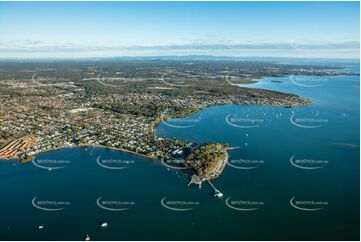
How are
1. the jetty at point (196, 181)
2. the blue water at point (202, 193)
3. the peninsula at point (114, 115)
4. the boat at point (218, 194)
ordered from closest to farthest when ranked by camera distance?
the blue water at point (202, 193) → the boat at point (218, 194) → the jetty at point (196, 181) → the peninsula at point (114, 115)

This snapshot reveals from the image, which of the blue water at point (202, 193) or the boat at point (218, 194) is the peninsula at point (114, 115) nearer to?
the blue water at point (202, 193)

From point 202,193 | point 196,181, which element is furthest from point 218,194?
point 196,181

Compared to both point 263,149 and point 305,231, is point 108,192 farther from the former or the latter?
point 263,149

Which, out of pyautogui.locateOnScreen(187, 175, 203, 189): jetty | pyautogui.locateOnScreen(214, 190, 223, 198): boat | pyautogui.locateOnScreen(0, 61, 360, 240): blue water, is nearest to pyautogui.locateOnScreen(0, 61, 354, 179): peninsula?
pyautogui.locateOnScreen(187, 175, 203, 189): jetty

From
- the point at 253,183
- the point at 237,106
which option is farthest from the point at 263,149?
the point at 237,106

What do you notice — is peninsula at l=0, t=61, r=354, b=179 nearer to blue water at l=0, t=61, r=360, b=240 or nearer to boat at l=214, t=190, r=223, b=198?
blue water at l=0, t=61, r=360, b=240

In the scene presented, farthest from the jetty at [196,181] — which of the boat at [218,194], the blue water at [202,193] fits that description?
the boat at [218,194]

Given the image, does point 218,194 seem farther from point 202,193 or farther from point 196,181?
point 196,181

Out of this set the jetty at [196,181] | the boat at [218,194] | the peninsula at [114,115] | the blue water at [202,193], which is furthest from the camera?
the peninsula at [114,115]
